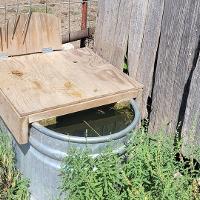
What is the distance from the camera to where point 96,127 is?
138 inches

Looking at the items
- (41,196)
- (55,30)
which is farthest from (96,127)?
(55,30)

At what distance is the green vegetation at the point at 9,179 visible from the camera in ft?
11.1

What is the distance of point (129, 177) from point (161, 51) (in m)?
1.00

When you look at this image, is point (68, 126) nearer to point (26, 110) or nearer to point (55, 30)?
point (26, 110)

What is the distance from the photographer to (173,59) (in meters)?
3.31

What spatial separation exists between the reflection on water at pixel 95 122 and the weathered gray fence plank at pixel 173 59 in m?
0.26

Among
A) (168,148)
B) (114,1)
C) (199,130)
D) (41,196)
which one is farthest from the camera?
(114,1)

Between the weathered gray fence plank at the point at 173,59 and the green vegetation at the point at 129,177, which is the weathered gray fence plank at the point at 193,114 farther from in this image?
the green vegetation at the point at 129,177

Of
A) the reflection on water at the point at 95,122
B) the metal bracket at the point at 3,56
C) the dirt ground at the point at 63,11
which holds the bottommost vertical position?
the dirt ground at the point at 63,11

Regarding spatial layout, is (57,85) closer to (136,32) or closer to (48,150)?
(48,150)

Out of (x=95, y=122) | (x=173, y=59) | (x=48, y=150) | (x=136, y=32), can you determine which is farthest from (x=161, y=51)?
(x=48, y=150)

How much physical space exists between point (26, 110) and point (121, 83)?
0.83 meters

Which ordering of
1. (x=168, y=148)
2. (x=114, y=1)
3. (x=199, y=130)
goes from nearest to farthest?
1. (x=168, y=148)
2. (x=199, y=130)
3. (x=114, y=1)

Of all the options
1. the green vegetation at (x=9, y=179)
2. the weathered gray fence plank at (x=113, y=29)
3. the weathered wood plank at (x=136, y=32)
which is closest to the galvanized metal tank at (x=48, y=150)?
the green vegetation at (x=9, y=179)
